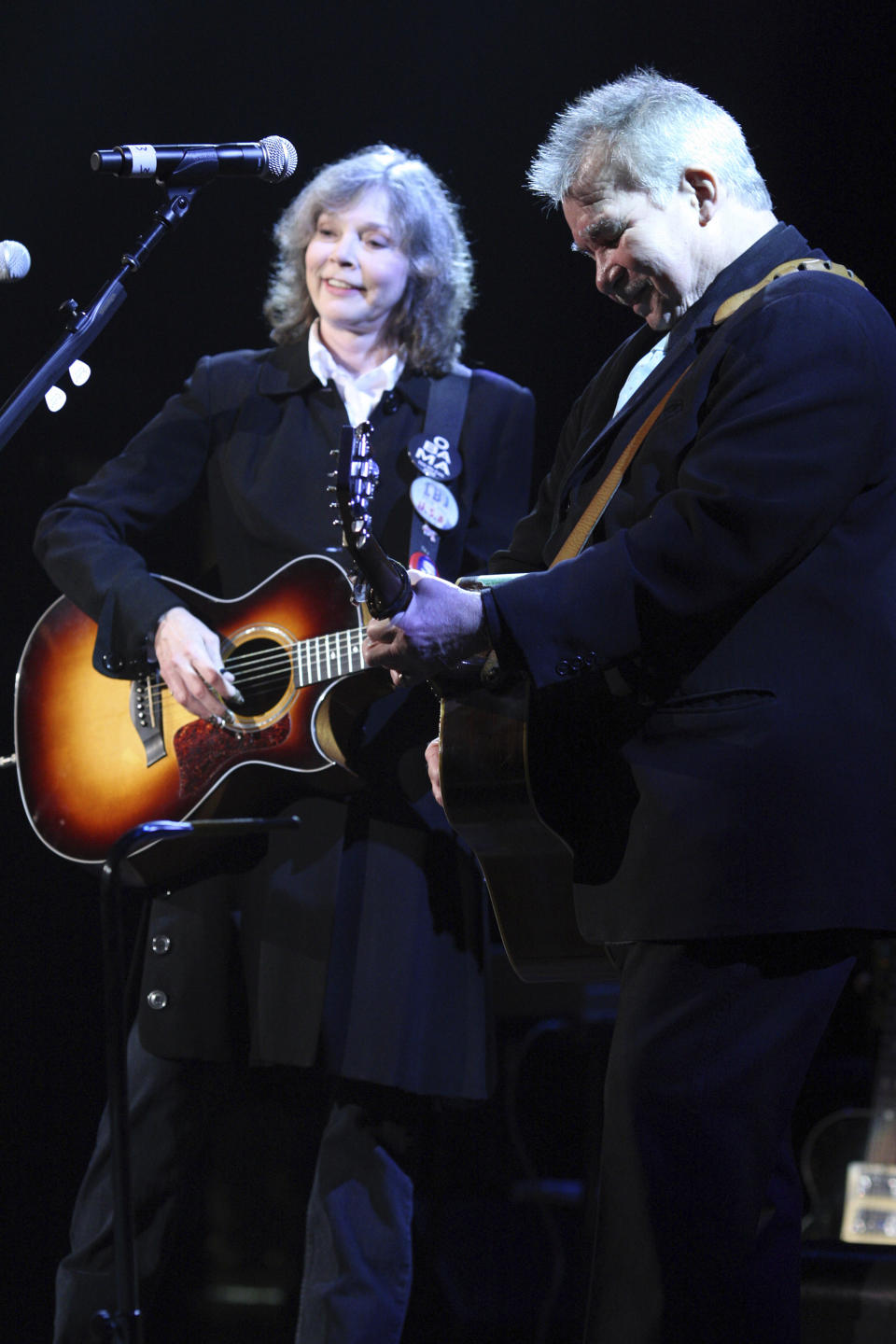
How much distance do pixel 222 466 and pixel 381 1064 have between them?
4.31ft

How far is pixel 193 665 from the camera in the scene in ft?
8.81

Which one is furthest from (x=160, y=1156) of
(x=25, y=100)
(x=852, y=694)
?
(x=25, y=100)

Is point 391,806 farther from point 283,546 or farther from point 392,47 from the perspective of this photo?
point 392,47

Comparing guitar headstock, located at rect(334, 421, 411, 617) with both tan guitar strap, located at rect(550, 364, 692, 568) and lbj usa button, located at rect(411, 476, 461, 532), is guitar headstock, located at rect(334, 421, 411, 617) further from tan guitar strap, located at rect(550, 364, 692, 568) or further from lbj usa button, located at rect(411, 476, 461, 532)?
lbj usa button, located at rect(411, 476, 461, 532)

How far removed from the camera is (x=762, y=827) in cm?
167

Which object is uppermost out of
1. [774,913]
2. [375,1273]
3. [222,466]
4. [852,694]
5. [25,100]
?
[25,100]

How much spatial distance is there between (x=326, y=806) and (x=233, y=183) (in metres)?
2.13

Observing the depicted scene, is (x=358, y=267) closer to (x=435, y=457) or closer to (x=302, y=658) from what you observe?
(x=435, y=457)

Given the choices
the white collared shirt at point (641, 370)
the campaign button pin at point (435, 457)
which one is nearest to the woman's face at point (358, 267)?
the campaign button pin at point (435, 457)

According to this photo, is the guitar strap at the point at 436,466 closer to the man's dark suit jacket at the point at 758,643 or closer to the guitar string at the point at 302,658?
the guitar string at the point at 302,658

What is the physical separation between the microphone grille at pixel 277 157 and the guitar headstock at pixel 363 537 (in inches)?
36.1

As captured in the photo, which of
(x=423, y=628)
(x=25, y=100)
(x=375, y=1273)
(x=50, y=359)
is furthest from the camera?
(x=25, y=100)

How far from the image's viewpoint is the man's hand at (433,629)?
1.73 meters

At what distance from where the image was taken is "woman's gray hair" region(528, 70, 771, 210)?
6.65 feet
